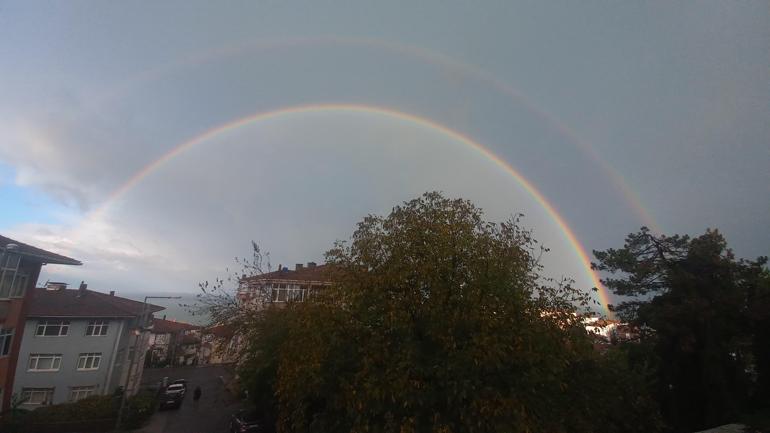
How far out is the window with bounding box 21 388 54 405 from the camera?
34.2 metres

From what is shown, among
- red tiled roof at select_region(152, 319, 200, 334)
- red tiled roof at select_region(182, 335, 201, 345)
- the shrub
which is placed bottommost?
the shrub

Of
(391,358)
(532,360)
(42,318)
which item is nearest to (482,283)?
(532,360)

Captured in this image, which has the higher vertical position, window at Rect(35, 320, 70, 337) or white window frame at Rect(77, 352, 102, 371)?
window at Rect(35, 320, 70, 337)

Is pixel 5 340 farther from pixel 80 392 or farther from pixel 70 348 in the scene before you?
pixel 80 392

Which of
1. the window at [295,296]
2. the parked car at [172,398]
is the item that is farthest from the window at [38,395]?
the window at [295,296]

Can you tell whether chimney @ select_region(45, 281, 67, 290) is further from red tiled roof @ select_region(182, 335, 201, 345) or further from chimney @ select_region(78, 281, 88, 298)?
red tiled roof @ select_region(182, 335, 201, 345)

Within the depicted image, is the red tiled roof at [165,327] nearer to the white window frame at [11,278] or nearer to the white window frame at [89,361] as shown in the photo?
the white window frame at [89,361]

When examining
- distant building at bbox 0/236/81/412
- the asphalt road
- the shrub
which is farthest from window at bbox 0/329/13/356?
the asphalt road

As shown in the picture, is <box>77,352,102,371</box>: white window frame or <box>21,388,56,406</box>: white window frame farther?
<box>77,352,102,371</box>: white window frame

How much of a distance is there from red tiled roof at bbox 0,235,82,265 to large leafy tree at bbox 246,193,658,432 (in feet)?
74.9

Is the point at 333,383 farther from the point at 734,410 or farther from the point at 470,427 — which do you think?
the point at 734,410

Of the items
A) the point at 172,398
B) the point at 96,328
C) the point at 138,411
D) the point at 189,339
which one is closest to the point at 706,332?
the point at 138,411

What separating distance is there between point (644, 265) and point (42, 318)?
4811 cm

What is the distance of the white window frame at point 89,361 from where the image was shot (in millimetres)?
36688
